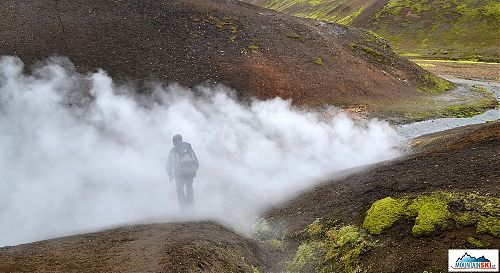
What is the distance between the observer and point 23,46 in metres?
24.1

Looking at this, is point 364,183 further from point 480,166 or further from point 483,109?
point 483,109

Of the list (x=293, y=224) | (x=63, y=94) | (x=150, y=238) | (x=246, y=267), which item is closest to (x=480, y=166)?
(x=293, y=224)

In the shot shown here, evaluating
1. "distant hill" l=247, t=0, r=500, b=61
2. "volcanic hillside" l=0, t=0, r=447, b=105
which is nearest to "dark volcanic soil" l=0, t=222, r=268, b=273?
"volcanic hillside" l=0, t=0, r=447, b=105

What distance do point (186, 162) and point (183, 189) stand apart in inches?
40.6

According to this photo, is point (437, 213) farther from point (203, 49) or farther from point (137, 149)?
point (203, 49)

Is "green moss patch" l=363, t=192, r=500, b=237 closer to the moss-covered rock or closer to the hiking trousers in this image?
the moss-covered rock

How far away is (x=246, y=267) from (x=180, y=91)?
55.1ft

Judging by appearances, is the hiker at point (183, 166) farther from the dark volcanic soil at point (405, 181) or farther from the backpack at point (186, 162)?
the dark volcanic soil at point (405, 181)

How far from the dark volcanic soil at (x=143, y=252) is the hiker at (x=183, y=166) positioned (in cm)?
202

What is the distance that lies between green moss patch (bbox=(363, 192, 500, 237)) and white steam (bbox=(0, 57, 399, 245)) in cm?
465

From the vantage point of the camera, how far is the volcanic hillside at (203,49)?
83.1 feet

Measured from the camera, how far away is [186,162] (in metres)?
13.2

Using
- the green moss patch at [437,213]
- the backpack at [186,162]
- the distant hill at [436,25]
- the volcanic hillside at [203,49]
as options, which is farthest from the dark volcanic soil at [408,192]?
the distant hill at [436,25]

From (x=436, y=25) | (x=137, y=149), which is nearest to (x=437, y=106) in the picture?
(x=137, y=149)
